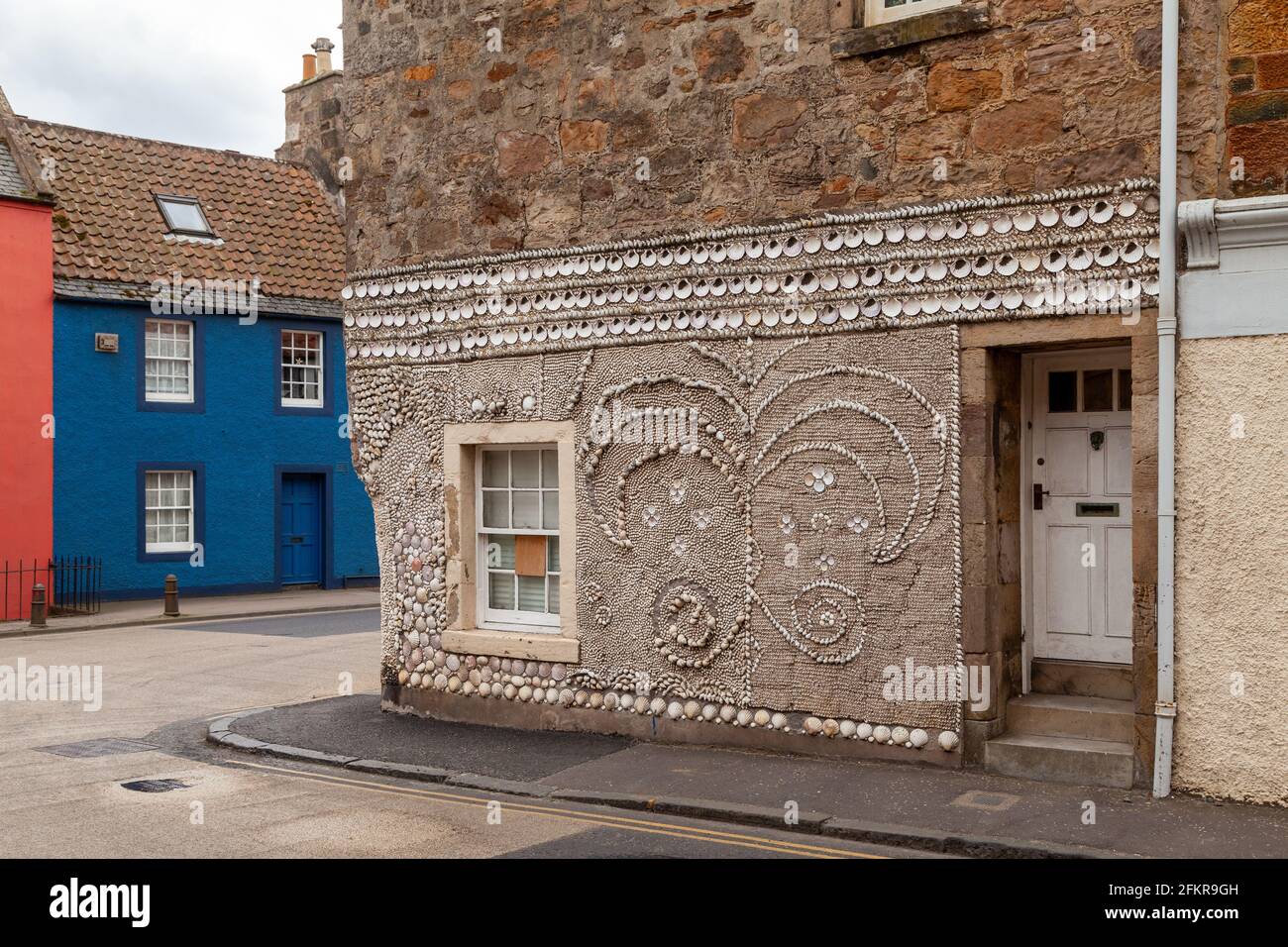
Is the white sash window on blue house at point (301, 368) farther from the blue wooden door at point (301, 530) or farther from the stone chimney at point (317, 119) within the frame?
the stone chimney at point (317, 119)

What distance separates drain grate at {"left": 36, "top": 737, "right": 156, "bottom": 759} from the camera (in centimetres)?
1057

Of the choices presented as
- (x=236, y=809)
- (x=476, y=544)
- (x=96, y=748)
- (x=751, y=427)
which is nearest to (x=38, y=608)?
(x=96, y=748)

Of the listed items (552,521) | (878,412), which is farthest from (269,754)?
(878,412)

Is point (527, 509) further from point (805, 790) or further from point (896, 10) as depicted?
point (896, 10)

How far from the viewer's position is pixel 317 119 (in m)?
30.3

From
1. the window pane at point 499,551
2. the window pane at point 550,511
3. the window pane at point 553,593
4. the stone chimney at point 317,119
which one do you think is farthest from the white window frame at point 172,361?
the window pane at point 553,593

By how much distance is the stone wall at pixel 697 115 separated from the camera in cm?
855

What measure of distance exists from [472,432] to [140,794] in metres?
3.96

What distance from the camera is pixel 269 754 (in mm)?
10469

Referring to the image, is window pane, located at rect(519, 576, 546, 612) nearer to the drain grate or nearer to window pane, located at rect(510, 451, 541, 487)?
window pane, located at rect(510, 451, 541, 487)

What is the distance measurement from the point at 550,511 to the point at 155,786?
3796 millimetres

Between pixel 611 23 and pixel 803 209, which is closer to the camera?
pixel 803 209

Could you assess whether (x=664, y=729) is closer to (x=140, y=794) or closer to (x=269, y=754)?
(x=269, y=754)
